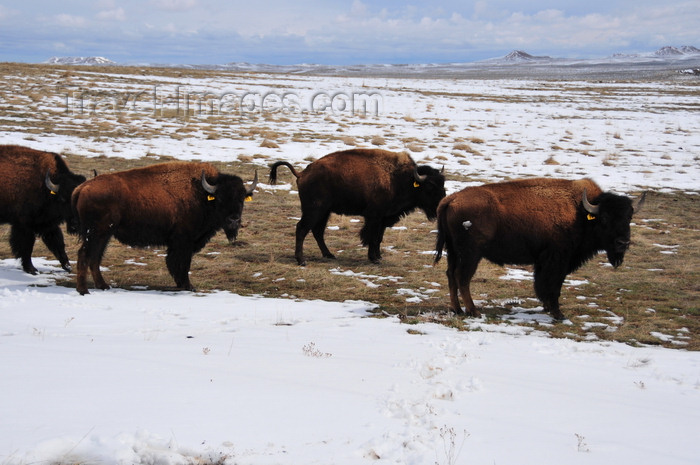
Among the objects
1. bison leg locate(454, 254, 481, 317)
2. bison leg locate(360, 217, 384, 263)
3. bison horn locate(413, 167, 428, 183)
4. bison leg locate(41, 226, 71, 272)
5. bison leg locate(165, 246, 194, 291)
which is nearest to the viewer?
bison leg locate(454, 254, 481, 317)

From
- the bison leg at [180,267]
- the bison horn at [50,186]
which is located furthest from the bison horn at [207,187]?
the bison horn at [50,186]

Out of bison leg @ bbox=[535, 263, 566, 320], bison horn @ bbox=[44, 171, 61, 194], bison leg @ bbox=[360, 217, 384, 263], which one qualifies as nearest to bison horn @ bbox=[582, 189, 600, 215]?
bison leg @ bbox=[535, 263, 566, 320]

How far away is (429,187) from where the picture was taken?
11188 mm

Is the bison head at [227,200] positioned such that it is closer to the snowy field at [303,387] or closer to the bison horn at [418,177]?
the snowy field at [303,387]

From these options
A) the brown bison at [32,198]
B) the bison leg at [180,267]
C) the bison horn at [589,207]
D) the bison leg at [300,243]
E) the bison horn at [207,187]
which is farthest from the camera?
the bison leg at [300,243]

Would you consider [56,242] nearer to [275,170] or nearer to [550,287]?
[275,170]

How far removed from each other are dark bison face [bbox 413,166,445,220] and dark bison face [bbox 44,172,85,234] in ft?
19.5

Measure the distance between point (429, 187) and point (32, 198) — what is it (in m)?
6.82

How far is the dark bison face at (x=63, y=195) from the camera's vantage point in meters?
9.09

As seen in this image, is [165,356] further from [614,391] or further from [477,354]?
[614,391]

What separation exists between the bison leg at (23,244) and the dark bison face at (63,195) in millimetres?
550

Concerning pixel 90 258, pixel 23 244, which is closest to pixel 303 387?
pixel 90 258

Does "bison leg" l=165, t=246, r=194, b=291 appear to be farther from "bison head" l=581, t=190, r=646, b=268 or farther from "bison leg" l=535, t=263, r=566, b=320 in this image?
"bison head" l=581, t=190, r=646, b=268

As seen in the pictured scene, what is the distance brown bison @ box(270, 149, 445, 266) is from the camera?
10.7 metres
